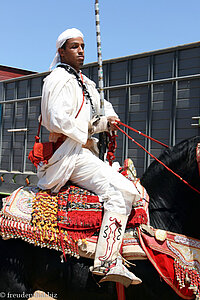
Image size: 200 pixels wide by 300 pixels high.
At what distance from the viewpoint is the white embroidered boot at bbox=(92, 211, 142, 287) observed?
81.8 inches

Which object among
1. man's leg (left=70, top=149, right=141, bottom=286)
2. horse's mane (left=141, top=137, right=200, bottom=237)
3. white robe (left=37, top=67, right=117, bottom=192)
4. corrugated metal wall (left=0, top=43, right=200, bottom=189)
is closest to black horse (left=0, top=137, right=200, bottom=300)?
horse's mane (left=141, top=137, right=200, bottom=237)

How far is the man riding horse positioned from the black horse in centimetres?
26

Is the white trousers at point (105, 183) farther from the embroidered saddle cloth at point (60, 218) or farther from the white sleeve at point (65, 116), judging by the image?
the white sleeve at point (65, 116)

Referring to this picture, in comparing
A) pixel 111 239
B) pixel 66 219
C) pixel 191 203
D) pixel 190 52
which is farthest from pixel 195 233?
pixel 190 52

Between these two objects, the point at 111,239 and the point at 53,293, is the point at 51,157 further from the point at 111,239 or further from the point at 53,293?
the point at 53,293

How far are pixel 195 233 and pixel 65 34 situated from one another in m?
1.83

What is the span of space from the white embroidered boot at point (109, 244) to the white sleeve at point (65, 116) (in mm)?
622

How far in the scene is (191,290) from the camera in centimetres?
200

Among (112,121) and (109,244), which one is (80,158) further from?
(109,244)

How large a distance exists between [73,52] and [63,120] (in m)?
0.65

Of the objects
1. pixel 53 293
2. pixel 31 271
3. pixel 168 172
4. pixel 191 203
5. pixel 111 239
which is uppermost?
pixel 168 172

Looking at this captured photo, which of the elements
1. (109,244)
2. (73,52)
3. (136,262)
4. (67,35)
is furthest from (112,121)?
(136,262)

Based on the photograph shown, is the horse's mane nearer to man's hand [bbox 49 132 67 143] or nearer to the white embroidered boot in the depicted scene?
the white embroidered boot

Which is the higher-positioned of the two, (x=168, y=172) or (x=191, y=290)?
(x=168, y=172)
